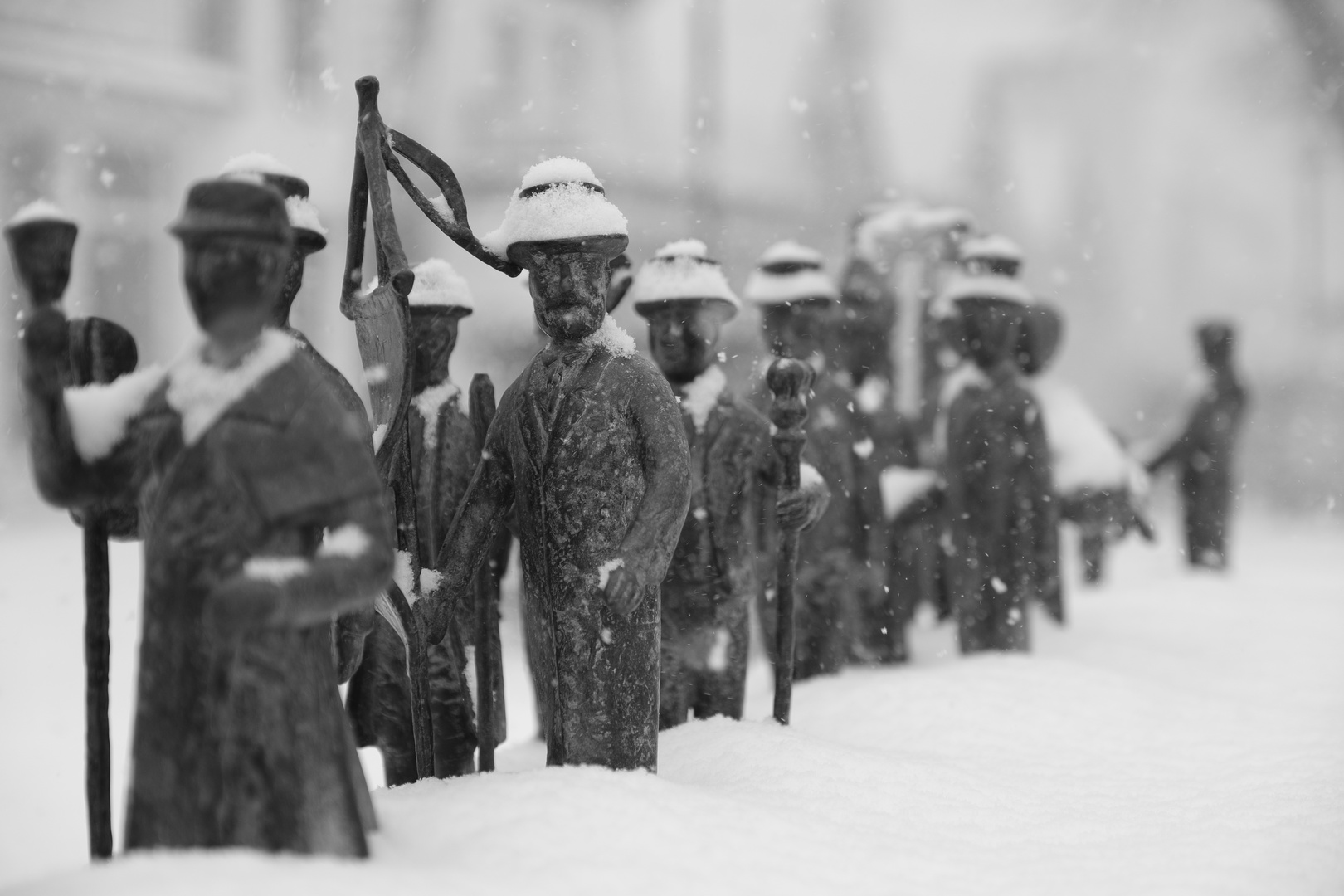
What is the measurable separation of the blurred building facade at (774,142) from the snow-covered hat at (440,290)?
118 inches

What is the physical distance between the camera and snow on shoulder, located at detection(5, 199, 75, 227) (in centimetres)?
217

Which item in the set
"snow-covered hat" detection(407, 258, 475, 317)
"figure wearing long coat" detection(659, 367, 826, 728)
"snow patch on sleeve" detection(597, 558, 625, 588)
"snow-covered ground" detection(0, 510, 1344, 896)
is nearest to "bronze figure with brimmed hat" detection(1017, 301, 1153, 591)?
"snow-covered ground" detection(0, 510, 1344, 896)

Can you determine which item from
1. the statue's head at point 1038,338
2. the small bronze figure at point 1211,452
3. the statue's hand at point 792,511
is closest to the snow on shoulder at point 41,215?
the statue's hand at point 792,511

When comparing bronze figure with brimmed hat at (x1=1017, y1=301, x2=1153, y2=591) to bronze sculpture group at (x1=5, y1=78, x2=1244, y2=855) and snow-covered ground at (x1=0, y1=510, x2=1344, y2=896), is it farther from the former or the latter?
bronze sculpture group at (x1=5, y1=78, x2=1244, y2=855)

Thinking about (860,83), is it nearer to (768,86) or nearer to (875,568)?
(768,86)

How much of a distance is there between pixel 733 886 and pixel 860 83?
11.3 metres

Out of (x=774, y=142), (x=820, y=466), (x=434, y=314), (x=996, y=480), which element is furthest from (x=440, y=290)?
(x=774, y=142)

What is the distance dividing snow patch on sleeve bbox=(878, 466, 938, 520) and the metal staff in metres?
3.50

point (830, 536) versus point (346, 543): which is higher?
point (346, 543)

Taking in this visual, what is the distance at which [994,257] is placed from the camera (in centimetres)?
568

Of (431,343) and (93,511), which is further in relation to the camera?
(431,343)

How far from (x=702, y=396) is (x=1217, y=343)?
5.66 meters

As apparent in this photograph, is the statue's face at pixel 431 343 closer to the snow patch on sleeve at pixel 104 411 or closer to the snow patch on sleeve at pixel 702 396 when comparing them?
the snow patch on sleeve at pixel 702 396

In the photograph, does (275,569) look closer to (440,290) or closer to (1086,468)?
(440,290)
